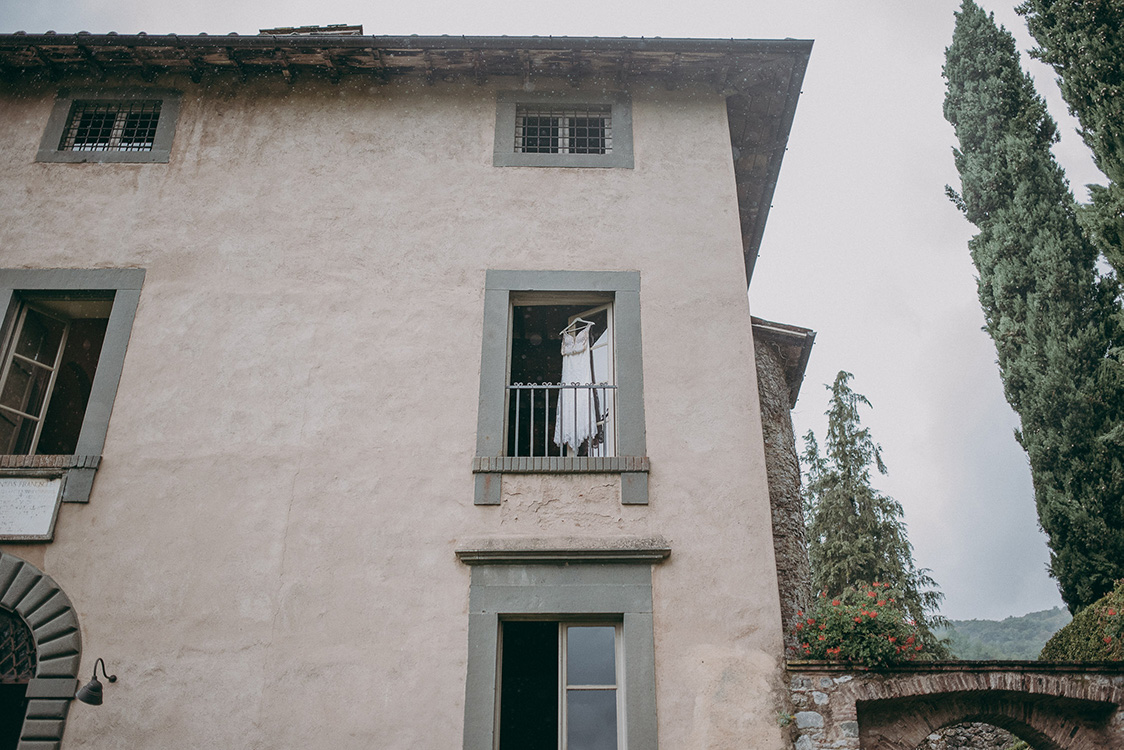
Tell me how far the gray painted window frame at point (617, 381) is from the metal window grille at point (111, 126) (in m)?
4.29

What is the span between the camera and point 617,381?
735cm

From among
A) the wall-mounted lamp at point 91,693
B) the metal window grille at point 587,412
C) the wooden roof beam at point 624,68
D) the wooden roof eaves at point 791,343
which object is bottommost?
the wall-mounted lamp at point 91,693

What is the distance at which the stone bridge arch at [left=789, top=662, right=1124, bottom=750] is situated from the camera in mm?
6094

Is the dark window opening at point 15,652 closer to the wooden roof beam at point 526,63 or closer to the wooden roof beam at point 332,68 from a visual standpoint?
the wooden roof beam at point 332,68

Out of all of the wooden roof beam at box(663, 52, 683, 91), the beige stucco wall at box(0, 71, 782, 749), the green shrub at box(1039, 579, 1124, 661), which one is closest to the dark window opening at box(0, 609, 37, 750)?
the beige stucco wall at box(0, 71, 782, 749)

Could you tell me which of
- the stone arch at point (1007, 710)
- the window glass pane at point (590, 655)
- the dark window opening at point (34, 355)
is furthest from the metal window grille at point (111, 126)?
the stone arch at point (1007, 710)

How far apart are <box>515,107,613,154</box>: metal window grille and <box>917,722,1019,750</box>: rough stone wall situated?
9.48 metres

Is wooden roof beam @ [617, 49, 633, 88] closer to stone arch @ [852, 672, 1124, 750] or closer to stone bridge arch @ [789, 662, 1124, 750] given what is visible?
stone bridge arch @ [789, 662, 1124, 750]

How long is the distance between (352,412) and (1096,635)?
23.1 ft

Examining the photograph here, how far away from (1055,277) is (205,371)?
10.1 metres

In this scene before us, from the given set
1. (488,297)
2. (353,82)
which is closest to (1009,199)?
(488,297)

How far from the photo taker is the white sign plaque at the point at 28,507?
6762mm

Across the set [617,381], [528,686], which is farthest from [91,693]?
[617,381]

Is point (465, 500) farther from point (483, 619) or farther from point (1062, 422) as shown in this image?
point (1062, 422)
